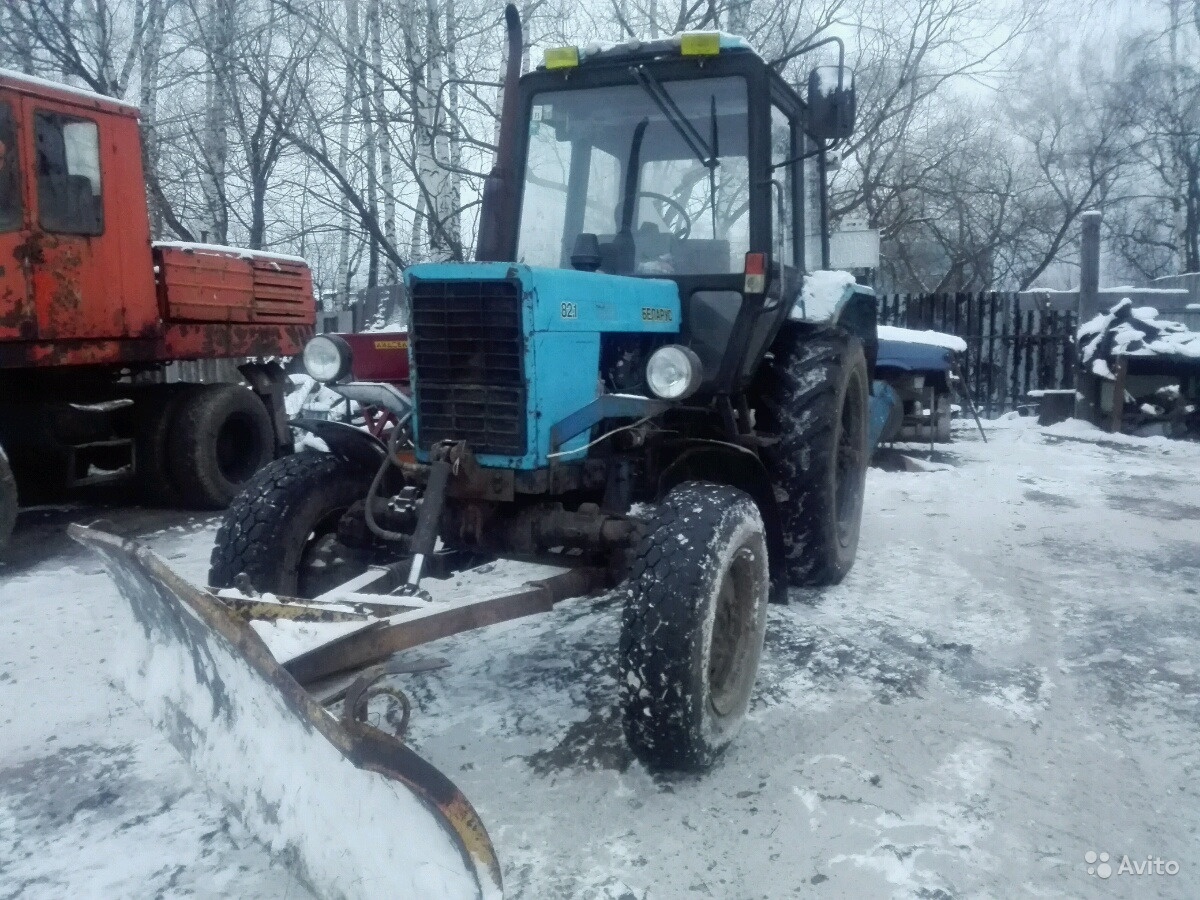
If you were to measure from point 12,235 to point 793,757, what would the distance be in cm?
511

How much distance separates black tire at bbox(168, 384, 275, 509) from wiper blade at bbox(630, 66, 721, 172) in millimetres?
3999

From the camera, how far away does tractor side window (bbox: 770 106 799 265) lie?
4.29 m

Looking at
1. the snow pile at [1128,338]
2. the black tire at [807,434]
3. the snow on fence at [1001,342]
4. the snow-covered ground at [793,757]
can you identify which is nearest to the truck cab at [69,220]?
the snow-covered ground at [793,757]

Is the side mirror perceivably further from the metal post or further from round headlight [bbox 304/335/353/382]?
the metal post

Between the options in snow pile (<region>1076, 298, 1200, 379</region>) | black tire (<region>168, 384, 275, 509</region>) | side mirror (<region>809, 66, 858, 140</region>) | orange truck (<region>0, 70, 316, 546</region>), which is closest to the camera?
side mirror (<region>809, 66, 858, 140</region>)

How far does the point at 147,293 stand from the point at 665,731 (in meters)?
5.20

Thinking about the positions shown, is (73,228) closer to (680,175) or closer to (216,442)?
(216,442)

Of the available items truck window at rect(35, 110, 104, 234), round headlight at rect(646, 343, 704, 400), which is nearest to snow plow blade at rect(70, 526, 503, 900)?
round headlight at rect(646, 343, 704, 400)

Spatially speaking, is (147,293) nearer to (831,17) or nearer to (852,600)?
(852,600)

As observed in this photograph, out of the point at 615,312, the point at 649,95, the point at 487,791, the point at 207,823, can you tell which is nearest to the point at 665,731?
the point at 487,791

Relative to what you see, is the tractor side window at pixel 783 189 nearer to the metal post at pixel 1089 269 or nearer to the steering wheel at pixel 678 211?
the steering wheel at pixel 678 211

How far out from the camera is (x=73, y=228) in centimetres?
603

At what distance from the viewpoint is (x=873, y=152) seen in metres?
17.2

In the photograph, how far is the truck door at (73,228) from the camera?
19.2ft
